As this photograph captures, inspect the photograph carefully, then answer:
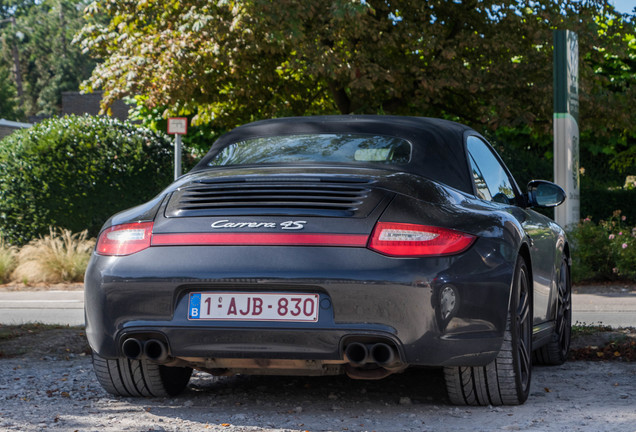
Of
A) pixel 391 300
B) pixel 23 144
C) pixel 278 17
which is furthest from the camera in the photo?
pixel 23 144

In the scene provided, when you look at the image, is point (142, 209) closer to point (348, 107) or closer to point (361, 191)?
point (361, 191)

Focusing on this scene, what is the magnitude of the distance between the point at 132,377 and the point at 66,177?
45.6 feet

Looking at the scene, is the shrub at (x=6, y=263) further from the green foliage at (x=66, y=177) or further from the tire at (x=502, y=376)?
the tire at (x=502, y=376)

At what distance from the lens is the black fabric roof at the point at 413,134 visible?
16.5ft

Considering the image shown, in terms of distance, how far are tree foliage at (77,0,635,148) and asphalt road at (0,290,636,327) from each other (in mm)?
4877

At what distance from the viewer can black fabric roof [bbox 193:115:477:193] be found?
5039 millimetres

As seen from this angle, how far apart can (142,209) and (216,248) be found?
0.56 metres

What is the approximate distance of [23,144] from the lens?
1850cm

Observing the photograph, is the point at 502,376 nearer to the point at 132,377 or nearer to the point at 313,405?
the point at 313,405

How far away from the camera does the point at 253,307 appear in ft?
14.2

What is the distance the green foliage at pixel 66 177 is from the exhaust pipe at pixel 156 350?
14198 millimetres

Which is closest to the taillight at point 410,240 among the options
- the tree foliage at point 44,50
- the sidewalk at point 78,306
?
the sidewalk at point 78,306

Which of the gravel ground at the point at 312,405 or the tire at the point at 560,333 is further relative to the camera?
the tire at the point at 560,333

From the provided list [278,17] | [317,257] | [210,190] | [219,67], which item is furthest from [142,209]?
[219,67]
